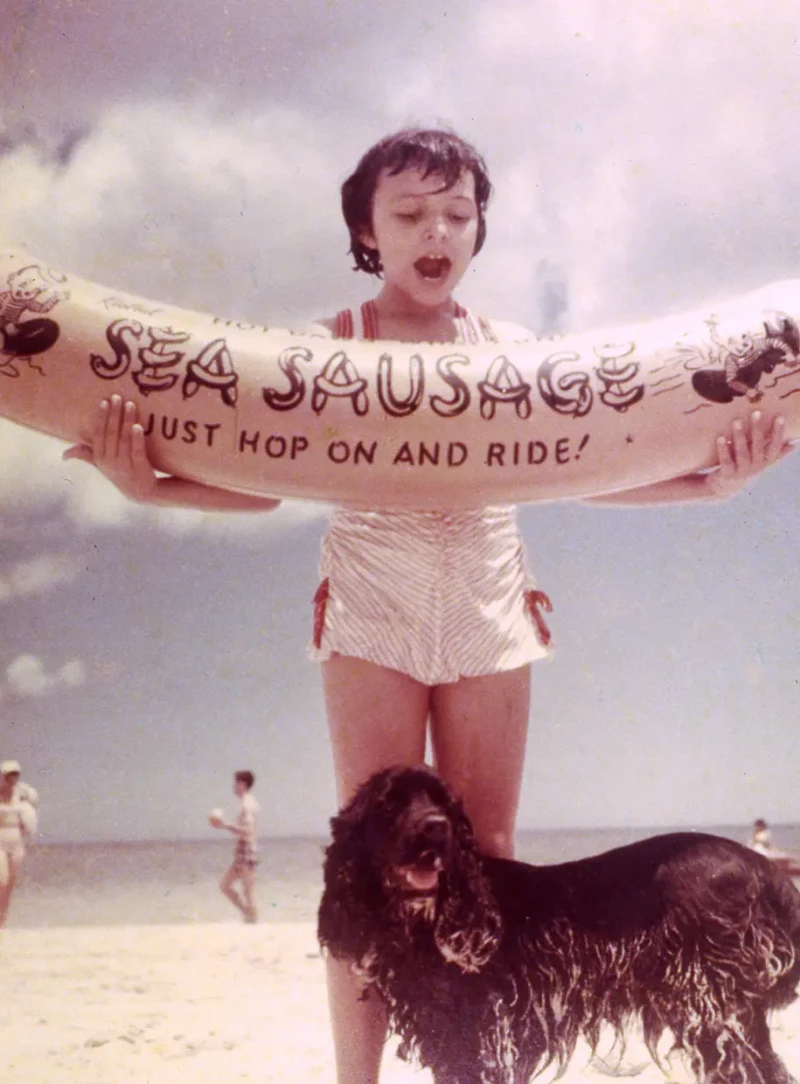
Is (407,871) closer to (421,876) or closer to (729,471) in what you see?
(421,876)

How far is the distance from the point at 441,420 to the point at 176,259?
3.27ft

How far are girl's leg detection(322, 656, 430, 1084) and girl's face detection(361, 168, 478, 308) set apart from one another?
57 cm

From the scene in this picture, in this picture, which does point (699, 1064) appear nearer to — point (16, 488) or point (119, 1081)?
point (119, 1081)

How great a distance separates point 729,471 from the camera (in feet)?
4.71

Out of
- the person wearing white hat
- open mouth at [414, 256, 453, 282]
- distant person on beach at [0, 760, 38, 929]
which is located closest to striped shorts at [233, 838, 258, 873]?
distant person on beach at [0, 760, 38, 929]

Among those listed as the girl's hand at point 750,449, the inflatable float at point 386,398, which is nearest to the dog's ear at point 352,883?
the inflatable float at point 386,398

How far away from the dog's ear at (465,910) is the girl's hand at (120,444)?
1.98ft

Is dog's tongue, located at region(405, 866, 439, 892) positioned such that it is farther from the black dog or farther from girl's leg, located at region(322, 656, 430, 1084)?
girl's leg, located at region(322, 656, 430, 1084)

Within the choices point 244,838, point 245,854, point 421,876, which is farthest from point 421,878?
point 245,854

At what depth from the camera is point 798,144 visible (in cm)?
200

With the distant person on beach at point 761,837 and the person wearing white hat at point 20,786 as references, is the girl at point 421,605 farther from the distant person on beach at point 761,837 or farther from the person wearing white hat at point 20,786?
the distant person on beach at point 761,837

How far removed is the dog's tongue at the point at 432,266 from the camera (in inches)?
58.9

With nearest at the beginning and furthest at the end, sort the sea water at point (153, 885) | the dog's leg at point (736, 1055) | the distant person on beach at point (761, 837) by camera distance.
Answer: the dog's leg at point (736, 1055) → the distant person on beach at point (761, 837) → the sea water at point (153, 885)

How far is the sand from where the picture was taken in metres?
1.94
